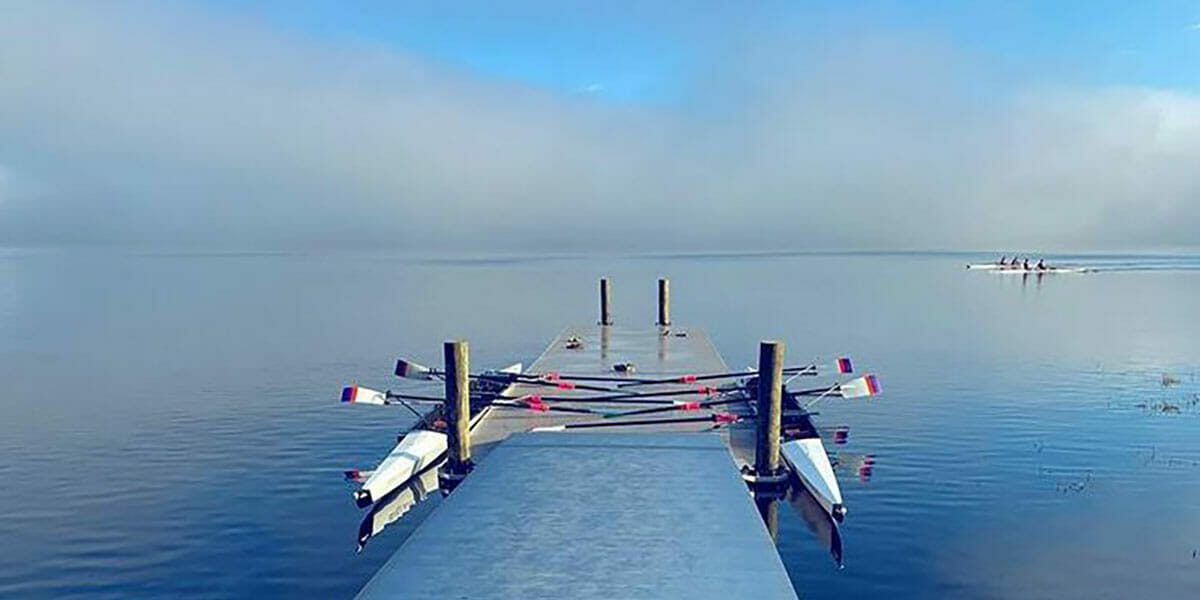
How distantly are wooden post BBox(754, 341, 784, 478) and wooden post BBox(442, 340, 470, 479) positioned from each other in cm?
804

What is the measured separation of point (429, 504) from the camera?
2453 cm

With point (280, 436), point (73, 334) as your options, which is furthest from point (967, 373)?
point (73, 334)

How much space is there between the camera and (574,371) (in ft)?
124

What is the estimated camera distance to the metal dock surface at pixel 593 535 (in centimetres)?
1140

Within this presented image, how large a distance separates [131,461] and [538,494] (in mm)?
20724

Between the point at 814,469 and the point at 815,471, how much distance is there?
100 mm

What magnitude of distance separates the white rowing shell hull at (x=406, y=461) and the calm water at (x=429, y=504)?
1226 millimetres

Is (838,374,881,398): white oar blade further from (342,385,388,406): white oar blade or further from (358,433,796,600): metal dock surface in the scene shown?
(342,385,388,406): white oar blade

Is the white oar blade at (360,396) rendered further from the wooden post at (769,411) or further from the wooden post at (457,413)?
the wooden post at (769,411)

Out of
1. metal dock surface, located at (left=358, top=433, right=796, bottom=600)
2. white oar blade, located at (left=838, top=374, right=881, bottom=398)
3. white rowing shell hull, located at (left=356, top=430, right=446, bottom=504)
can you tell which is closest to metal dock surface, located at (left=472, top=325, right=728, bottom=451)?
white rowing shell hull, located at (left=356, top=430, right=446, bottom=504)

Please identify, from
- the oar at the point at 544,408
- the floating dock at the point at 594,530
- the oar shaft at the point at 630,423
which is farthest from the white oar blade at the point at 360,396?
the floating dock at the point at 594,530

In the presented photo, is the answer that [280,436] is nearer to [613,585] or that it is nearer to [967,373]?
[613,585]

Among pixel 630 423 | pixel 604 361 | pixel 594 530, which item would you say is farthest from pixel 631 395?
pixel 594 530

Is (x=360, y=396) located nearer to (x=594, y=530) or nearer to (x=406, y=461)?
(x=406, y=461)
